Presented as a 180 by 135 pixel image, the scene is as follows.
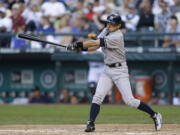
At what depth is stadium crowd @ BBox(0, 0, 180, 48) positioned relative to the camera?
12695mm

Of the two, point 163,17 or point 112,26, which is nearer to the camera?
point 112,26

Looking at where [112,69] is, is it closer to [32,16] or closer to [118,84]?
[118,84]

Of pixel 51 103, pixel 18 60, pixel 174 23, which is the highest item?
pixel 174 23

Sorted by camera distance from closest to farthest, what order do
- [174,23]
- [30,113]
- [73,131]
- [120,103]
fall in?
[73,131] → [30,113] → [174,23] → [120,103]

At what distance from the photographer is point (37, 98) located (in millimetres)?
13719

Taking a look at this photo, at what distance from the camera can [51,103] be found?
13.6 metres

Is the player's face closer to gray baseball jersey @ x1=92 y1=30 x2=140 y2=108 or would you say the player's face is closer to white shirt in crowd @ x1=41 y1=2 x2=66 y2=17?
gray baseball jersey @ x1=92 y1=30 x2=140 y2=108

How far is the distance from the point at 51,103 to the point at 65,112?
111 inches

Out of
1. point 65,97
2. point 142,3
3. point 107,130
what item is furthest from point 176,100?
point 107,130

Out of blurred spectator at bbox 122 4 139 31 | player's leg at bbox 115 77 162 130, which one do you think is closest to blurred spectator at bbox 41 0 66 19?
blurred spectator at bbox 122 4 139 31

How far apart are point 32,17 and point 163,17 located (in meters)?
3.90

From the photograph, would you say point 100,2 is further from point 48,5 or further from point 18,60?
point 18,60

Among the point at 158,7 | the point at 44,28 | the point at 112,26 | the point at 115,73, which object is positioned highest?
the point at 158,7

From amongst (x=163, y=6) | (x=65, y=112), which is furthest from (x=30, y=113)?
(x=163, y=6)
